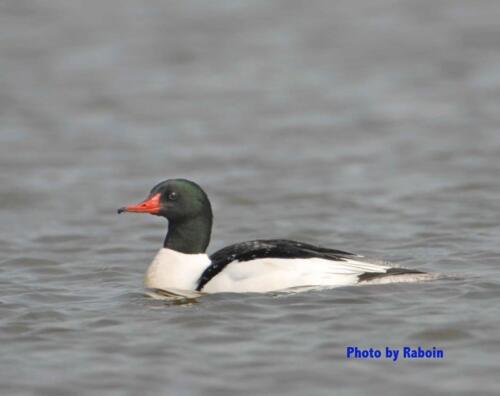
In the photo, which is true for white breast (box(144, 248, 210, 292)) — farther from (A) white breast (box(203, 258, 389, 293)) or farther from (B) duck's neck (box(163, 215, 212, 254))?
(A) white breast (box(203, 258, 389, 293))

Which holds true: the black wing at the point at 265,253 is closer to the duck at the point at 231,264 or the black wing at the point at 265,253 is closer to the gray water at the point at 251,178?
the duck at the point at 231,264

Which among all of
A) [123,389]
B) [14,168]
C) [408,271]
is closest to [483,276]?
[408,271]

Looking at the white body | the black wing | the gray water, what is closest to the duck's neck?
the black wing

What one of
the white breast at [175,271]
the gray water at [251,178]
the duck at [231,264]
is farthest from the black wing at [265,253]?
the gray water at [251,178]

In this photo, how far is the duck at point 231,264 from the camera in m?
11.1

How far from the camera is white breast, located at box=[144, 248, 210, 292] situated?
11391 mm

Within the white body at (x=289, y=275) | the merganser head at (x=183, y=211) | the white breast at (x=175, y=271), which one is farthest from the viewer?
the merganser head at (x=183, y=211)

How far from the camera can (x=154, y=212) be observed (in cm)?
1154

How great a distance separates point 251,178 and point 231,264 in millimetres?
6124

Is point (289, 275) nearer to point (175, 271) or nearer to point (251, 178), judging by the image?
point (175, 271)

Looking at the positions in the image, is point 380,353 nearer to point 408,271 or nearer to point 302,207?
point 408,271

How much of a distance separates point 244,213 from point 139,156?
3.22 metres

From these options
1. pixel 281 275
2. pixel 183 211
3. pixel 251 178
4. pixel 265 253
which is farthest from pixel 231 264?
pixel 251 178

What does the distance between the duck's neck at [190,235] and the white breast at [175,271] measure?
0.06m
